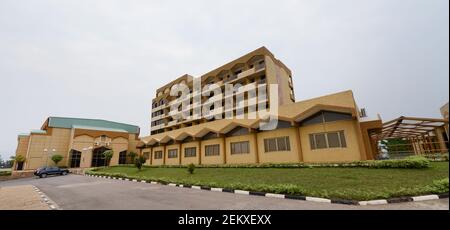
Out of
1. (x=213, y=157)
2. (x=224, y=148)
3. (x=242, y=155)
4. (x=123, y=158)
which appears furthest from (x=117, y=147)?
(x=242, y=155)

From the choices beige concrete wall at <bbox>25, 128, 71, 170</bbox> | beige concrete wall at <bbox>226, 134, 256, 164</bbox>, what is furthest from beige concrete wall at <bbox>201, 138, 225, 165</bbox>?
beige concrete wall at <bbox>25, 128, 71, 170</bbox>

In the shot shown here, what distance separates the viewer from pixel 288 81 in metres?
41.1

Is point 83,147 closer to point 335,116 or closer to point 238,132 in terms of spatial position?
point 238,132

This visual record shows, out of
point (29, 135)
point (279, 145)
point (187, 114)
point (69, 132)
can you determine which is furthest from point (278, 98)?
point (29, 135)

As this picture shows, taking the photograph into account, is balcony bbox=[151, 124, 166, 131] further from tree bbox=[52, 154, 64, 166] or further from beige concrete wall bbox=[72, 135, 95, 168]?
tree bbox=[52, 154, 64, 166]

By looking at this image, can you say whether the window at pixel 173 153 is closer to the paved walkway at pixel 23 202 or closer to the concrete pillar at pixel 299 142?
the concrete pillar at pixel 299 142

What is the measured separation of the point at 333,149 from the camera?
640 inches

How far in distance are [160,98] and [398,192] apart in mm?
52246

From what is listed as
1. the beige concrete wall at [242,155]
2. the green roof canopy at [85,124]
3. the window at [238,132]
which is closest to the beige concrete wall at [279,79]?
the window at [238,132]

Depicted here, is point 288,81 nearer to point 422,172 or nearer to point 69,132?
point 422,172

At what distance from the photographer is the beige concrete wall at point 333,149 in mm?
15281

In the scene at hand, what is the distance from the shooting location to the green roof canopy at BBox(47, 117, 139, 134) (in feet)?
142

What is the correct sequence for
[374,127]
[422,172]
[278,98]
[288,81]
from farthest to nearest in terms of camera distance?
[288,81] < [278,98] < [374,127] < [422,172]
